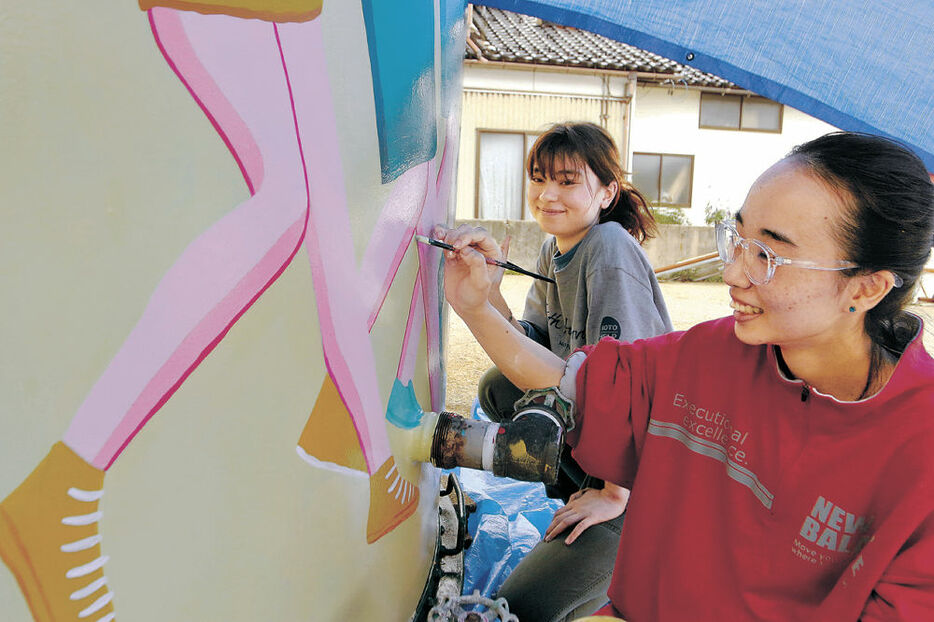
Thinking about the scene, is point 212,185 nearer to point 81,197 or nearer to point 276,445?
point 81,197

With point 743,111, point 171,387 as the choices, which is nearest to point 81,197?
point 171,387

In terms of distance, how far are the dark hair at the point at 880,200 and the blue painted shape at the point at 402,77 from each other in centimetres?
63

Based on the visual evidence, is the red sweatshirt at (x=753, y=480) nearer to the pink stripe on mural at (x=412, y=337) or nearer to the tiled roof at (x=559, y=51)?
the pink stripe on mural at (x=412, y=337)

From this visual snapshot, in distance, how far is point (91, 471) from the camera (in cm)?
50

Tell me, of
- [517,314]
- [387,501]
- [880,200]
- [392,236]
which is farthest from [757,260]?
[517,314]

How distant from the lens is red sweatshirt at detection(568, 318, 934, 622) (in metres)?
0.99

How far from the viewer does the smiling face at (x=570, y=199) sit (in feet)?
6.17

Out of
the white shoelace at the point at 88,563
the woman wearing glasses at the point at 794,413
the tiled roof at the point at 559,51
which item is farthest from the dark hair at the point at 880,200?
the tiled roof at the point at 559,51

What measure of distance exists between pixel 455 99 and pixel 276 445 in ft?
3.12

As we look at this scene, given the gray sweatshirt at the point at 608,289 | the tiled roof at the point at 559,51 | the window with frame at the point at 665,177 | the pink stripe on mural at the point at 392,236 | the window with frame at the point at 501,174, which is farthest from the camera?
the window with frame at the point at 665,177

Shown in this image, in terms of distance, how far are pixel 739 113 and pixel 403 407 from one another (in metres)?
11.0

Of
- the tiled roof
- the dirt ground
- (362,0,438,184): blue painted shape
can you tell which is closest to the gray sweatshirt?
(362,0,438,184): blue painted shape

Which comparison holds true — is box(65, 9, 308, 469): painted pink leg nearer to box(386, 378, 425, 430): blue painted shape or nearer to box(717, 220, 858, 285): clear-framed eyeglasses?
box(386, 378, 425, 430): blue painted shape

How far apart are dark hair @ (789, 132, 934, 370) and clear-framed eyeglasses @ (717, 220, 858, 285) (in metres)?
0.05
